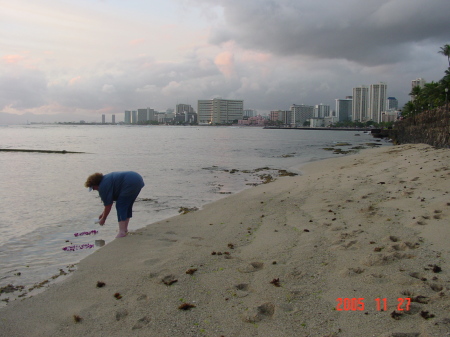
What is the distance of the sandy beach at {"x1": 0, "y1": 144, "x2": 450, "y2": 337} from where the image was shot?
375 cm

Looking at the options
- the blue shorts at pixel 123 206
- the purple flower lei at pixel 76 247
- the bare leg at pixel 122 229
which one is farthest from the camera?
the bare leg at pixel 122 229

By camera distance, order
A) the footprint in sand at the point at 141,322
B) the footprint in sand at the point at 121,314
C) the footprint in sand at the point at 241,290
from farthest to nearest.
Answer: the footprint in sand at the point at 241,290
the footprint in sand at the point at 121,314
the footprint in sand at the point at 141,322

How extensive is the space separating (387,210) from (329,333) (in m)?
5.09

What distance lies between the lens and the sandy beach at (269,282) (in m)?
3.75

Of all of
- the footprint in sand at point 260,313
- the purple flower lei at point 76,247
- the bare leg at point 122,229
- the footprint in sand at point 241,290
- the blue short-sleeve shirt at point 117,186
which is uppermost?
the blue short-sleeve shirt at point 117,186

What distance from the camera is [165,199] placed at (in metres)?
13.3

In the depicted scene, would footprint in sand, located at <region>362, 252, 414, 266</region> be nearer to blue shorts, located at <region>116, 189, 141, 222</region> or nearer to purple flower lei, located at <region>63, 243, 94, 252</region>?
blue shorts, located at <region>116, 189, 141, 222</region>

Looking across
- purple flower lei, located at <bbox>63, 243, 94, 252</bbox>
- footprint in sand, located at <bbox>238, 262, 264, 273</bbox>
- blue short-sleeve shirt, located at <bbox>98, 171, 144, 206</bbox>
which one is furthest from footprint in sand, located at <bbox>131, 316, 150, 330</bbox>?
purple flower lei, located at <bbox>63, 243, 94, 252</bbox>
